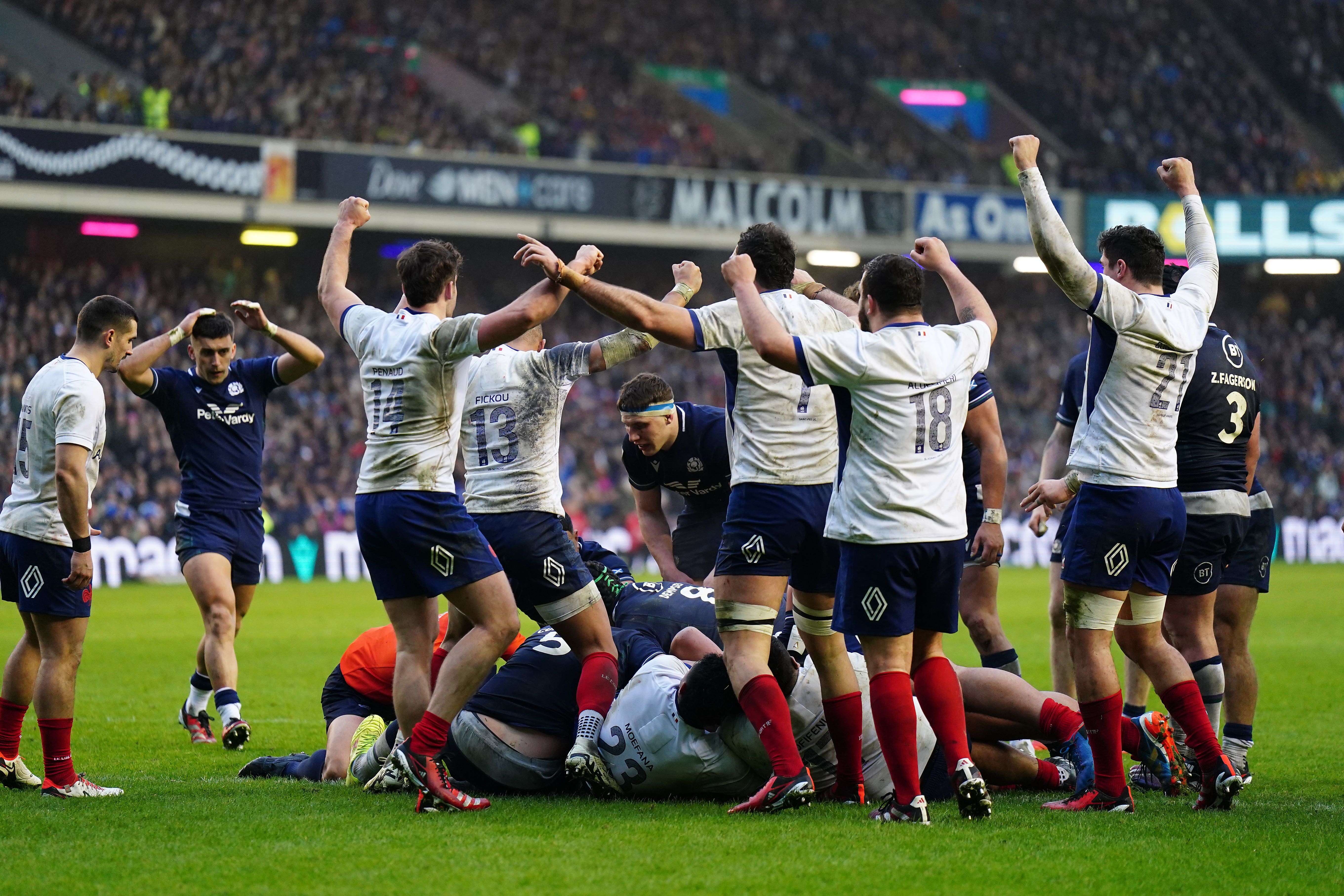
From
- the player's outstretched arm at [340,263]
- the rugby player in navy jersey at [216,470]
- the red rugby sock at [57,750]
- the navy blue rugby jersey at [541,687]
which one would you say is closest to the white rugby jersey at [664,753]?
the navy blue rugby jersey at [541,687]

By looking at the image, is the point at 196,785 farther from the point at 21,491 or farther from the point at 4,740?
the point at 21,491

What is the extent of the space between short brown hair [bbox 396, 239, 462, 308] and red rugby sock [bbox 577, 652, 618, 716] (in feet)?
5.90

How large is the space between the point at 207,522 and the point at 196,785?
8.29 feet

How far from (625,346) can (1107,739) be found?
105 inches

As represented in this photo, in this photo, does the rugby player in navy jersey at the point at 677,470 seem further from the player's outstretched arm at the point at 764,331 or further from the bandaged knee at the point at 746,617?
the player's outstretched arm at the point at 764,331

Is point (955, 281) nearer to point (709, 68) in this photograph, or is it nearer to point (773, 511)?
point (773, 511)

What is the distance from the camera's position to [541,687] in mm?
6453

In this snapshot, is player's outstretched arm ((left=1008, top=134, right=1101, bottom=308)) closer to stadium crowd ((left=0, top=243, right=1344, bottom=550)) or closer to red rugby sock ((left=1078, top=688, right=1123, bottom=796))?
red rugby sock ((left=1078, top=688, right=1123, bottom=796))

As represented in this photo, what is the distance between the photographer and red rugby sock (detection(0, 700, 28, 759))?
6.79 metres

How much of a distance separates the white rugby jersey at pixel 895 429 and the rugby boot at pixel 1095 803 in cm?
127

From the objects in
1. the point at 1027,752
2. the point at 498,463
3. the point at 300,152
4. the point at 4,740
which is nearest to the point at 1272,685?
the point at 1027,752

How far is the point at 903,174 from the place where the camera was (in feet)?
114

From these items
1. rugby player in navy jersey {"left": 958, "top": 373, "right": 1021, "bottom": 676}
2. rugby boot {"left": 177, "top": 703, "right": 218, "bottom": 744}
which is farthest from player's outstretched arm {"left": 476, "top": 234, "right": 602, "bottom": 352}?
rugby boot {"left": 177, "top": 703, "right": 218, "bottom": 744}

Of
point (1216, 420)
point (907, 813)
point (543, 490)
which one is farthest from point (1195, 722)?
point (543, 490)
